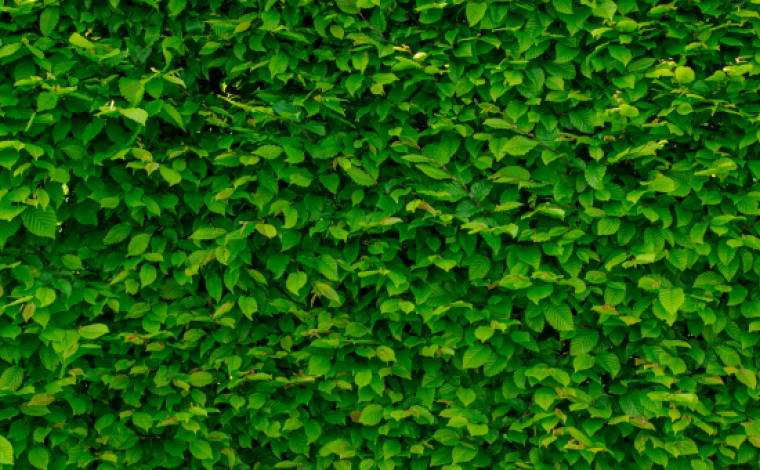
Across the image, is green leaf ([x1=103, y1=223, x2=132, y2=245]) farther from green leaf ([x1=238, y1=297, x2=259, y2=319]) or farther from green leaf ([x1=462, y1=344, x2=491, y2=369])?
green leaf ([x1=462, y1=344, x2=491, y2=369])

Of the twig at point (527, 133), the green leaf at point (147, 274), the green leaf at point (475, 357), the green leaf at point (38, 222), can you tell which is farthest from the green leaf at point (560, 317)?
the green leaf at point (38, 222)

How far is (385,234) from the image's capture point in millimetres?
2879

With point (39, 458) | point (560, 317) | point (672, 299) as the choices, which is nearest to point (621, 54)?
point (672, 299)

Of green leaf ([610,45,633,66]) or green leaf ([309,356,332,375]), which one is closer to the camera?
green leaf ([610,45,633,66])

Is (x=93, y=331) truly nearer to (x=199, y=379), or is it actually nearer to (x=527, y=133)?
(x=199, y=379)

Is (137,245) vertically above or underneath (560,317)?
above

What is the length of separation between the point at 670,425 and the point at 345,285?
5.78ft

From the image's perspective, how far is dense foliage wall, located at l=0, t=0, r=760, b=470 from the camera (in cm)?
270

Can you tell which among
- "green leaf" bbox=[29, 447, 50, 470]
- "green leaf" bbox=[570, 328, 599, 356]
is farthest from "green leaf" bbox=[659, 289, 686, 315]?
"green leaf" bbox=[29, 447, 50, 470]

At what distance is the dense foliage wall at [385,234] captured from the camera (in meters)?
2.70

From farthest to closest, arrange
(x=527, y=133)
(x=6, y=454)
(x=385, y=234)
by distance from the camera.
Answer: (x=385, y=234)
(x=527, y=133)
(x=6, y=454)

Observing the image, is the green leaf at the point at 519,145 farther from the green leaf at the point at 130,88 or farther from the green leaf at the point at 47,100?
the green leaf at the point at 47,100

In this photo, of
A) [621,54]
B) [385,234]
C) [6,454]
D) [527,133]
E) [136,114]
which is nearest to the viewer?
[136,114]

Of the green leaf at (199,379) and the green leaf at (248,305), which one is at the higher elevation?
Result: the green leaf at (248,305)
